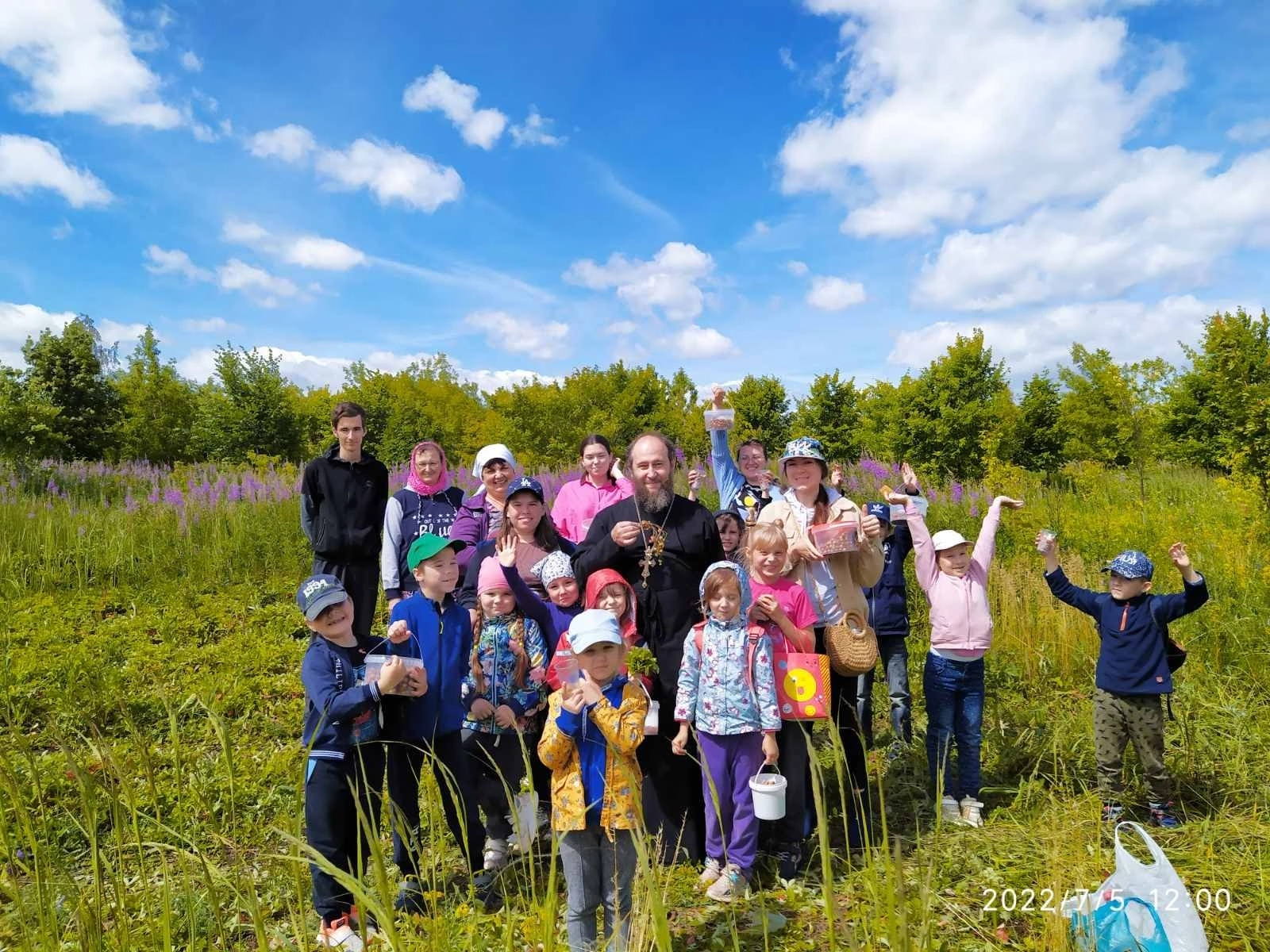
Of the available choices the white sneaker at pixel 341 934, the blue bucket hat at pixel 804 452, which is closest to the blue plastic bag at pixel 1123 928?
the blue bucket hat at pixel 804 452

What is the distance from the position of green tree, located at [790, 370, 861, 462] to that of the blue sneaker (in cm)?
1547

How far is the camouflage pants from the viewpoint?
136 inches

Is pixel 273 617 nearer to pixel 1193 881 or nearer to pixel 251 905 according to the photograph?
pixel 251 905

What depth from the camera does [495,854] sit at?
3.39 m

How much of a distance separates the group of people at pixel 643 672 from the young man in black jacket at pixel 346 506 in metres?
0.42

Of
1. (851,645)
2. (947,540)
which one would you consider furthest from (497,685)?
(947,540)

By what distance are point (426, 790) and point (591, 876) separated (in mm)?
921

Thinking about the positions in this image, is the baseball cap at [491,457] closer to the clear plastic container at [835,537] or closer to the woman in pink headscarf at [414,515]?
the woman in pink headscarf at [414,515]

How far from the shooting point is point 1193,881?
269 centimetres

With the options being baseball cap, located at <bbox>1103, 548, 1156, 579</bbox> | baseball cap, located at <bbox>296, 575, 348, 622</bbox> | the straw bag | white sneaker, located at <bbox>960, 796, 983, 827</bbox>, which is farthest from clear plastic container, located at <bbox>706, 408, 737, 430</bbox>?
white sneaker, located at <bbox>960, 796, 983, 827</bbox>

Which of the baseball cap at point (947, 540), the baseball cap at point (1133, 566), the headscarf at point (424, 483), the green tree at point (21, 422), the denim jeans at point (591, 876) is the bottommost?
the denim jeans at point (591, 876)

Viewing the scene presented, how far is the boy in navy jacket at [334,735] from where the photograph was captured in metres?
2.59

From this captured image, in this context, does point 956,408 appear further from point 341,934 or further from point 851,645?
point 341,934

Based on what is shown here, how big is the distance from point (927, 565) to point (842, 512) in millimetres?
844
